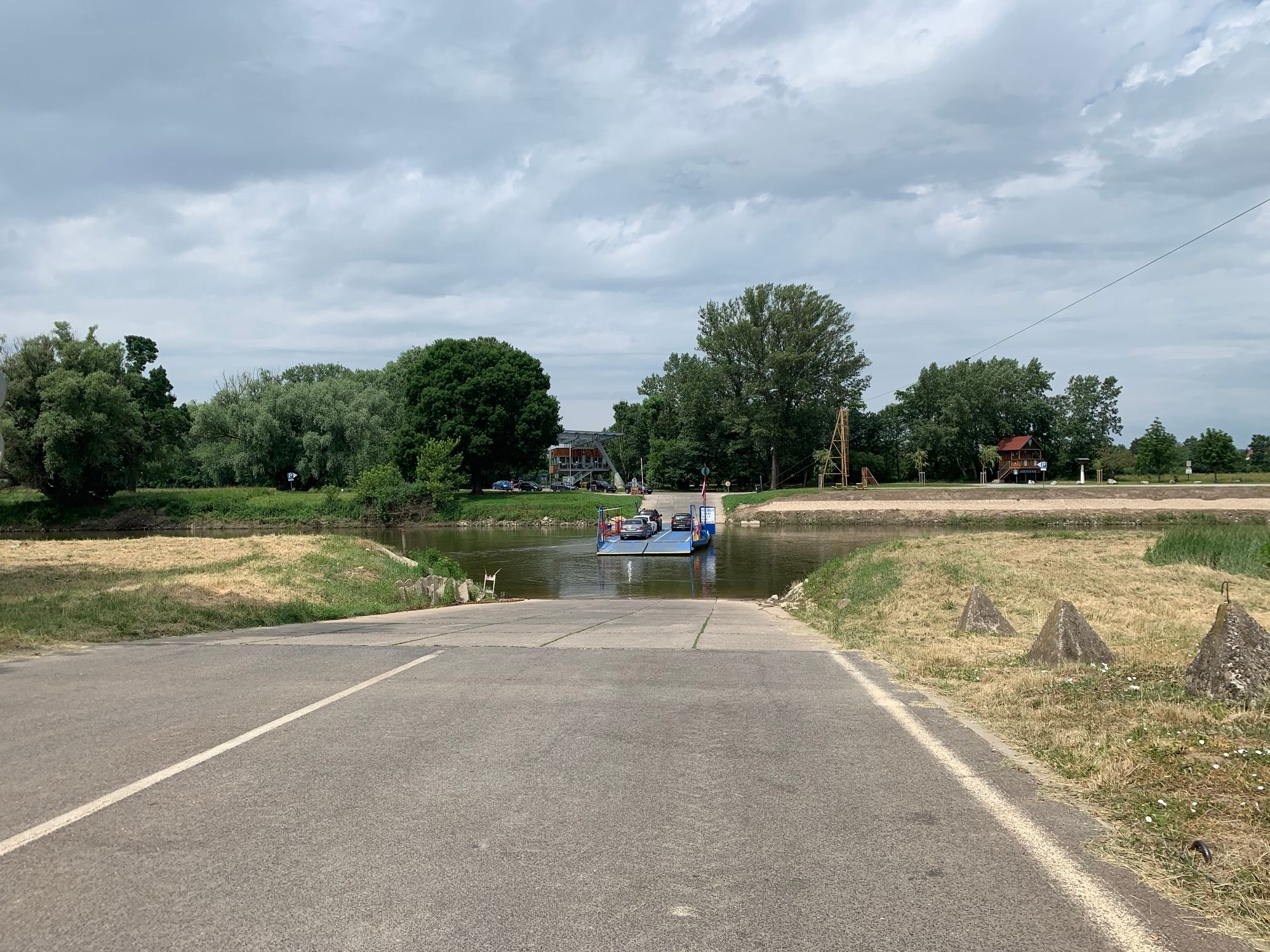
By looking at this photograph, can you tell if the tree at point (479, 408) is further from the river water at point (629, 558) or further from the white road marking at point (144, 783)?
the white road marking at point (144, 783)

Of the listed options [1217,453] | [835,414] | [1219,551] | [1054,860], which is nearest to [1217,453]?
[1217,453]

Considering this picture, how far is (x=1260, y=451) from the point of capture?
430 ft

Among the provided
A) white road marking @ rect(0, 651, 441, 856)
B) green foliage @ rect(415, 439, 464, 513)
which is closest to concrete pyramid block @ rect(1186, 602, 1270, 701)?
white road marking @ rect(0, 651, 441, 856)

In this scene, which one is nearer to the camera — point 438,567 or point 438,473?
point 438,567

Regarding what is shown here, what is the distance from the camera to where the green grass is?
65.0ft

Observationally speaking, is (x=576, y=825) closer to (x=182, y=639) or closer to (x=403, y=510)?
(x=182, y=639)

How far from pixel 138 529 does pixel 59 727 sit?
7418 cm

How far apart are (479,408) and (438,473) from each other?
9.87 metres

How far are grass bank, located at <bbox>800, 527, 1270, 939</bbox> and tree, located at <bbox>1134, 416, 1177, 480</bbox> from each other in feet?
280

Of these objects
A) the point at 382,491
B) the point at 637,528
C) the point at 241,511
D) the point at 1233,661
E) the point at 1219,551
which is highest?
the point at 382,491

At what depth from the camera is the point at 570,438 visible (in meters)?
121

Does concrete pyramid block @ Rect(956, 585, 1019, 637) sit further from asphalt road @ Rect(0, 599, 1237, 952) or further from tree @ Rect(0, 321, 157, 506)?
tree @ Rect(0, 321, 157, 506)

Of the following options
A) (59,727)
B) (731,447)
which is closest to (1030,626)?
(59,727)

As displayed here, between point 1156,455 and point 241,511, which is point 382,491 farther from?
point 1156,455
